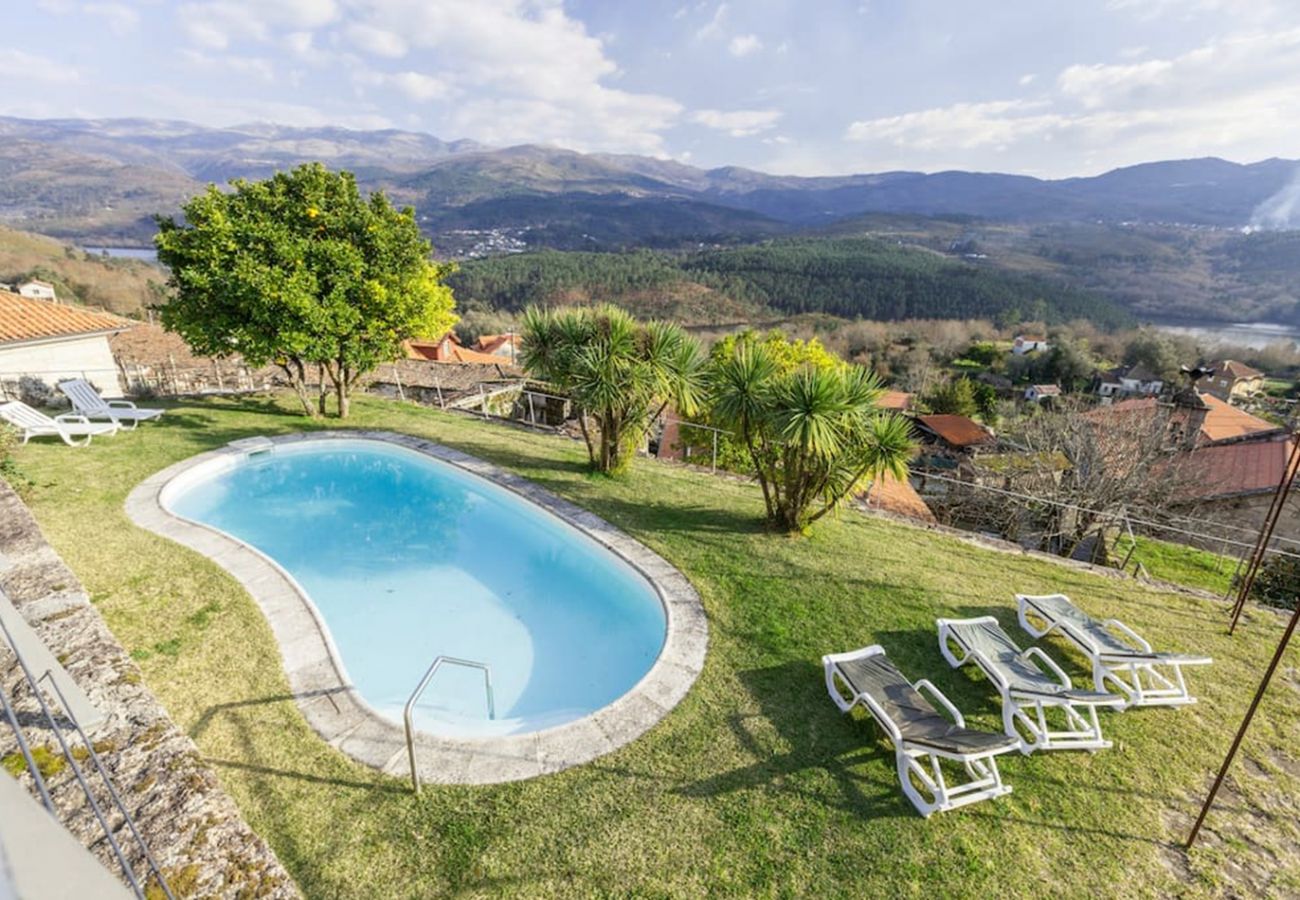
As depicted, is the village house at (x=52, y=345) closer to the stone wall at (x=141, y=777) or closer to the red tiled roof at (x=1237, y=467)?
the stone wall at (x=141, y=777)

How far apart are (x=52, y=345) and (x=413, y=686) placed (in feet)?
52.7

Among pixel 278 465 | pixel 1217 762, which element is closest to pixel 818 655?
pixel 1217 762

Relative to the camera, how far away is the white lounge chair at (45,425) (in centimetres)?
1117

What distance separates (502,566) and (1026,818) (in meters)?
7.63

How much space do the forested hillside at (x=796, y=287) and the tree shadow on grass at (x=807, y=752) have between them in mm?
88220

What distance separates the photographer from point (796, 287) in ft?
349

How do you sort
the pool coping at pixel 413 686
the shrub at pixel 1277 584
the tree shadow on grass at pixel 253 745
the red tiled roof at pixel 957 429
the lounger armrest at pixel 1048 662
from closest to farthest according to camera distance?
1. the tree shadow on grass at pixel 253 745
2. the pool coping at pixel 413 686
3. the lounger armrest at pixel 1048 662
4. the shrub at pixel 1277 584
5. the red tiled roof at pixel 957 429

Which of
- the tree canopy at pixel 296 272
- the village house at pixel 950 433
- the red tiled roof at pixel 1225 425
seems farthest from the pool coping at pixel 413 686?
the village house at pixel 950 433

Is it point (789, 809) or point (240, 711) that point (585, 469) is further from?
point (789, 809)

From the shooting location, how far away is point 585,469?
12.0 meters

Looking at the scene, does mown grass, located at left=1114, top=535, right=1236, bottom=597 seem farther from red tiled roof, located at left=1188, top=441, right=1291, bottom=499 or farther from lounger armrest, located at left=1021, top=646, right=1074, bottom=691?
lounger armrest, located at left=1021, top=646, right=1074, bottom=691

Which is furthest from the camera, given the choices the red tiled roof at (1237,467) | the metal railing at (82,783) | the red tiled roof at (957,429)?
the red tiled roof at (957,429)

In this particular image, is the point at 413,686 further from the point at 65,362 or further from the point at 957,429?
the point at 957,429

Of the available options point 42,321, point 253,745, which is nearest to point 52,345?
point 42,321
